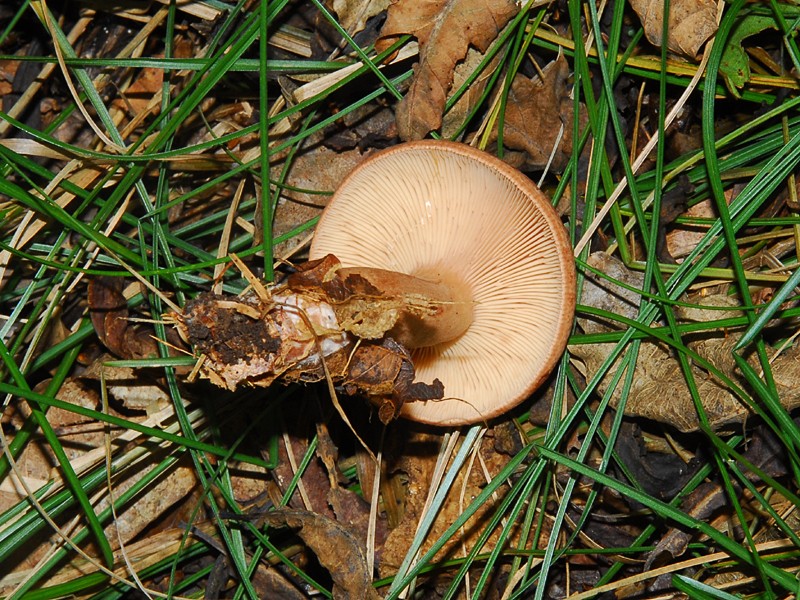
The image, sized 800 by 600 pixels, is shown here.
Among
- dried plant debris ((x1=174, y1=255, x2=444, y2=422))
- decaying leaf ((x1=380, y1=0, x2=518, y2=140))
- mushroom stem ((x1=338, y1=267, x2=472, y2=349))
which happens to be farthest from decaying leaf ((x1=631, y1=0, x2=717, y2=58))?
dried plant debris ((x1=174, y1=255, x2=444, y2=422))

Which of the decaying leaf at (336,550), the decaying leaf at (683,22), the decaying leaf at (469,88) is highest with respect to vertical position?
the decaying leaf at (683,22)

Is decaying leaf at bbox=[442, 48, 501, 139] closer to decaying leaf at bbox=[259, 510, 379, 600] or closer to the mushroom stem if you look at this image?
the mushroom stem

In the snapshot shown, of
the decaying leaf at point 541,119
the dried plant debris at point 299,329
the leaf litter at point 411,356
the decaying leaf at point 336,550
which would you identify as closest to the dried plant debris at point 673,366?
the leaf litter at point 411,356

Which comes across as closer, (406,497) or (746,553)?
(746,553)

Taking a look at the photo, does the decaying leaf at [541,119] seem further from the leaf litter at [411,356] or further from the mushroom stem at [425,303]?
the mushroom stem at [425,303]

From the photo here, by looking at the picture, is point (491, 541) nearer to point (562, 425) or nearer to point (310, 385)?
point (562, 425)

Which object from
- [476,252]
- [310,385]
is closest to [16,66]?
[310,385]

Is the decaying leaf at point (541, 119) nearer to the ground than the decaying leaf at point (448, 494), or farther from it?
farther from it

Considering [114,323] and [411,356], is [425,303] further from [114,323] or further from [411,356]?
[114,323]
